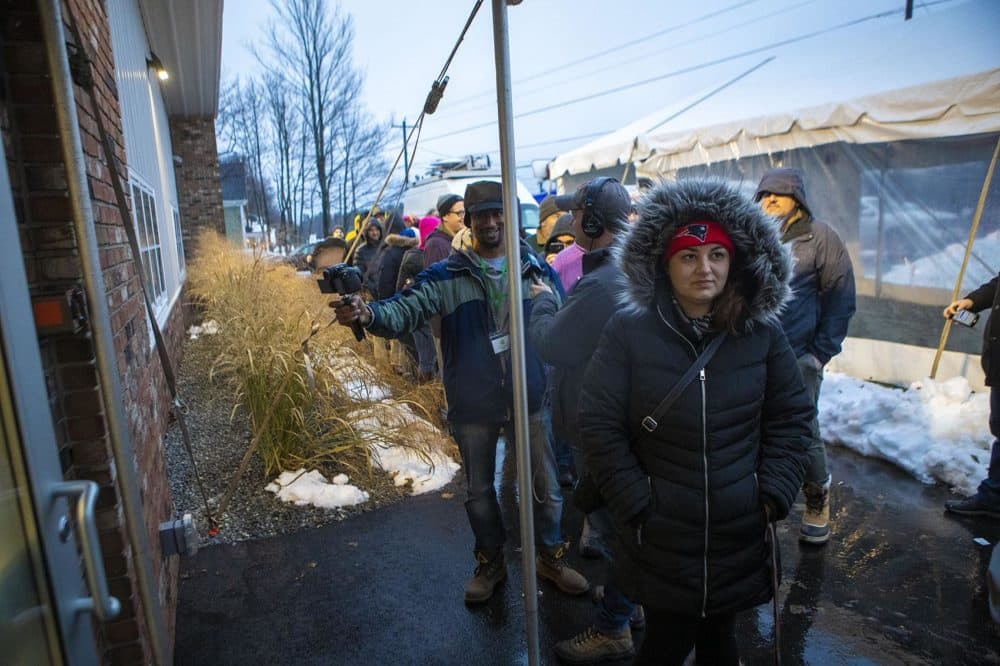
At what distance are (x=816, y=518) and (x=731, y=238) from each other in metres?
2.28

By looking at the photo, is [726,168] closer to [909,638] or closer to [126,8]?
[909,638]

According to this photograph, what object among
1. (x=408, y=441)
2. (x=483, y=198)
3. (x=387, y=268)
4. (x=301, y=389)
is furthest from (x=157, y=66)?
(x=483, y=198)

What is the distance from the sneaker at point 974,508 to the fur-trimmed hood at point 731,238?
9.17 ft

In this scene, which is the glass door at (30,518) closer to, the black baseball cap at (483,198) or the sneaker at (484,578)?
the black baseball cap at (483,198)

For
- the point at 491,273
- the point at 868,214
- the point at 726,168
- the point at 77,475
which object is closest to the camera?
the point at 77,475

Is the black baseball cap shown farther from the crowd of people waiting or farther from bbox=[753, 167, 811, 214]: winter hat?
bbox=[753, 167, 811, 214]: winter hat

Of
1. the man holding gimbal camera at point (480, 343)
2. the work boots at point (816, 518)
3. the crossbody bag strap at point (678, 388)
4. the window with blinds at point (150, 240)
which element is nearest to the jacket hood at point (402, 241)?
the window with blinds at point (150, 240)

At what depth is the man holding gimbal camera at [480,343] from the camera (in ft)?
9.76

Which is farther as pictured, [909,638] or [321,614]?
[321,614]

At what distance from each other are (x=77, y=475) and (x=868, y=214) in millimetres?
7206

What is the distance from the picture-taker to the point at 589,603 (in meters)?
3.18

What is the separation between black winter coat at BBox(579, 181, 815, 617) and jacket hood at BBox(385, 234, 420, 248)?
531 cm

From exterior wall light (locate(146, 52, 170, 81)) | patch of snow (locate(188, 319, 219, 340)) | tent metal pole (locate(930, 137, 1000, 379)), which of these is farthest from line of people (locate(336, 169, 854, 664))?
exterior wall light (locate(146, 52, 170, 81))

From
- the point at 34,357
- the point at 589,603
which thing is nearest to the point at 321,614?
the point at 589,603
